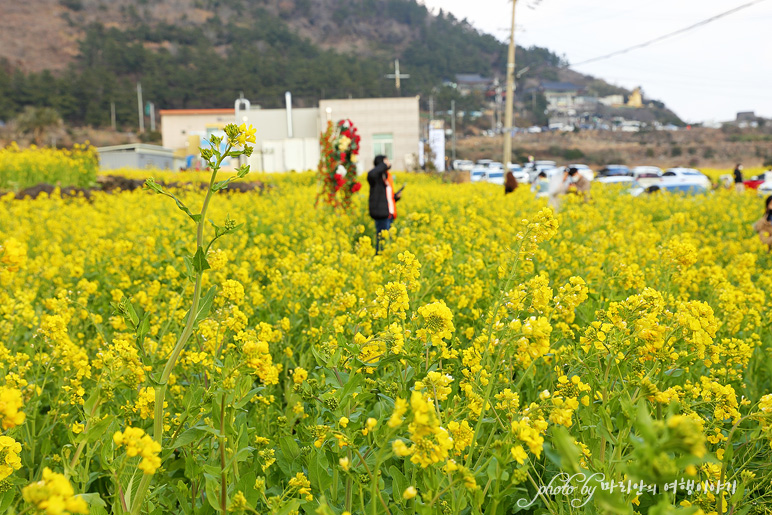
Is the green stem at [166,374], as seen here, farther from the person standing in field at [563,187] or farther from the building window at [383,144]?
the building window at [383,144]

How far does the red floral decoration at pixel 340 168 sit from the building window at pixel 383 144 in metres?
30.6

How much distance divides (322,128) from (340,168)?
32.1 metres

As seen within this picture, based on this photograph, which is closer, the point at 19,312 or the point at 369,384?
the point at 369,384

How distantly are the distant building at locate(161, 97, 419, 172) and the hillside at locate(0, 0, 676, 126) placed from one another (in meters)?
11.6

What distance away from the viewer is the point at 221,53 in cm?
12125

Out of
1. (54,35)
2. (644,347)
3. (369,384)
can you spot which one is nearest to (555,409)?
(644,347)

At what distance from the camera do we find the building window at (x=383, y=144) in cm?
4253

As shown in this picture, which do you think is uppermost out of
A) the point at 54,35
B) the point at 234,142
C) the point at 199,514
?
the point at 54,35

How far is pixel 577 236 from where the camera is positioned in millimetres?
6797

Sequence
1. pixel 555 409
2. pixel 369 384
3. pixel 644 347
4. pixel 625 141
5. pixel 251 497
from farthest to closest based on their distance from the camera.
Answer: pixel 625 141
pixel 369 384
pixel 644 347
pixel 251 497
pixel 555 409

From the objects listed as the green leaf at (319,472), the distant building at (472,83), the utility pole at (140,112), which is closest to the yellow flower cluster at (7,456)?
the green leaf at (319,472)

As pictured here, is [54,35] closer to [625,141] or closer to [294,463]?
[625,141]

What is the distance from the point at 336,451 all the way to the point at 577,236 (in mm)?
5607

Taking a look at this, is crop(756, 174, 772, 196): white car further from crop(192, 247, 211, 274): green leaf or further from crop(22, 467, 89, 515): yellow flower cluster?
crop(22, 467, 89, 515): yellow flower cluster
